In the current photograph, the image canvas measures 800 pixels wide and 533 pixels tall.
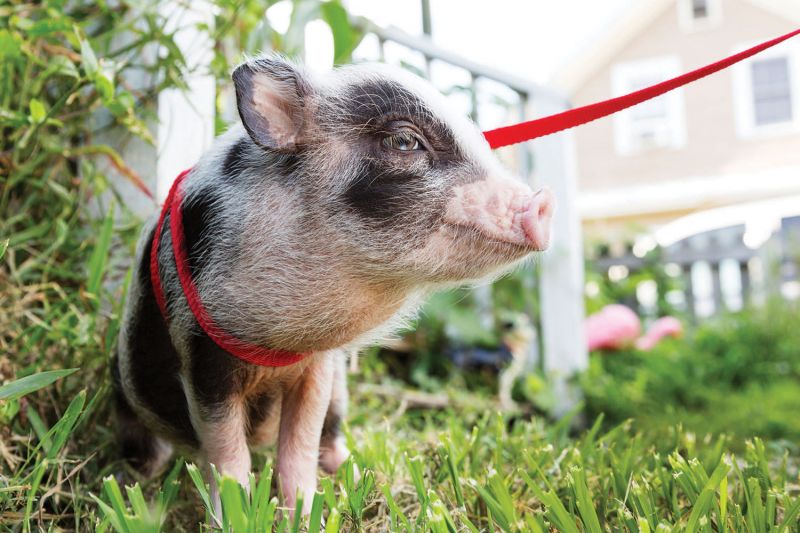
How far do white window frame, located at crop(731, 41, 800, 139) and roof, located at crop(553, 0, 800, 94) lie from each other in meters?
0.83

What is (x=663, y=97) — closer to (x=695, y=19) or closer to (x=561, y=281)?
(x=695, y=19)

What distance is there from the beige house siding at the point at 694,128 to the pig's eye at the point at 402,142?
12.8 metres

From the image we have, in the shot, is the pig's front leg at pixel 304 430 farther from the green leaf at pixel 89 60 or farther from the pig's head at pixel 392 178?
the green leaf at pixel 89 60

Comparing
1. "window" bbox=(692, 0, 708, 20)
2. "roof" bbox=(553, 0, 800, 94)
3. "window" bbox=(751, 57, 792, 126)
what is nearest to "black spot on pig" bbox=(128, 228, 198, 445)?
"roof" bbox=(553, 0, 800, 94)

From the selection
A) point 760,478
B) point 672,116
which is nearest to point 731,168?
point 672,116

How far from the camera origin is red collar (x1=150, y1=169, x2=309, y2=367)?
1.38m

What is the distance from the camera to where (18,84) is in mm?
2252

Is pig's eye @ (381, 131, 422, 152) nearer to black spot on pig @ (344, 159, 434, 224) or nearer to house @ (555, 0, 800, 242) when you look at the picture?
black spot on pig @ (344, 159, 434, 224)

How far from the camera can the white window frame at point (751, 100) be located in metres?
13.1

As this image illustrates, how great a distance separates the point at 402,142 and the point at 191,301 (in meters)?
0.49

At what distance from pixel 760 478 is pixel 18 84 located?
7.32ft

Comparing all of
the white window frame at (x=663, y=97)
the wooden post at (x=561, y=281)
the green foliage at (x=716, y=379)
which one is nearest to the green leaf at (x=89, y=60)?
the green foliage at (x=716, y=379)

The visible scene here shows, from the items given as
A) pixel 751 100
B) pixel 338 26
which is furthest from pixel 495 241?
pixel 751 100

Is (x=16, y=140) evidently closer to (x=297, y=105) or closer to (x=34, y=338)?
(x=34, y=338)
